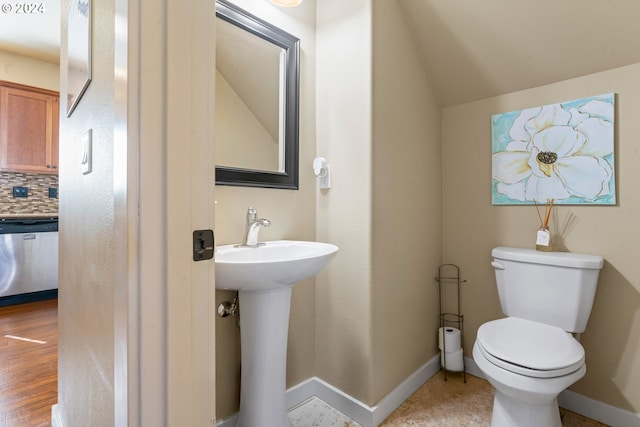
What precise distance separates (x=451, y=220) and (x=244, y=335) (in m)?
1.44

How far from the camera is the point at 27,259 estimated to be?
3.17 m

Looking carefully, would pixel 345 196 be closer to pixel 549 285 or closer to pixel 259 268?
pixel 259 268

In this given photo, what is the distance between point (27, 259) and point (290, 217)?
3.18m

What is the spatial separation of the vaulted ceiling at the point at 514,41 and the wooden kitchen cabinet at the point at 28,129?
3900mm

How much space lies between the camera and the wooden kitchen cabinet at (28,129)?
10.7 ft

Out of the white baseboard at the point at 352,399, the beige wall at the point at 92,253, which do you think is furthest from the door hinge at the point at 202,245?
the white baseboard at the point at 352,399

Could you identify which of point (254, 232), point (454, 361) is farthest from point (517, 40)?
point (454, 361)

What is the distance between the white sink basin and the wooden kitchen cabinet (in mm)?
3476

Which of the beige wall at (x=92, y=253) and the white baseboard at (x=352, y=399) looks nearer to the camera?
the beige wall at (x=92, y=253)

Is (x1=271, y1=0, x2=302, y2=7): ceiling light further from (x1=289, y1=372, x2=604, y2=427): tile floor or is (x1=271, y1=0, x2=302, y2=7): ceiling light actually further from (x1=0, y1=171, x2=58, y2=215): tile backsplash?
(x1=0, y1=171, x2=58, y2=215): tile backsplash

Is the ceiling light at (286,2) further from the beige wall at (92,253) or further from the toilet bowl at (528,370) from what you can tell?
the toilet bowl at (528,370)

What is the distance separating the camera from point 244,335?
1286mm

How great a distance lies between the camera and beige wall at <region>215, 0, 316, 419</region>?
138 cm

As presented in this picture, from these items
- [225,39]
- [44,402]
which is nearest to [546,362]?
[225,39]
